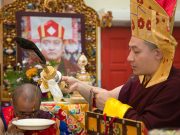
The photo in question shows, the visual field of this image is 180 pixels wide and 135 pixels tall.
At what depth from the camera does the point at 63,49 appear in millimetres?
3752

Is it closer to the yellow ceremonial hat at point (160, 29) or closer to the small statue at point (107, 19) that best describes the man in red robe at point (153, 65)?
the yellow ceremonial hat at point (160, 29)

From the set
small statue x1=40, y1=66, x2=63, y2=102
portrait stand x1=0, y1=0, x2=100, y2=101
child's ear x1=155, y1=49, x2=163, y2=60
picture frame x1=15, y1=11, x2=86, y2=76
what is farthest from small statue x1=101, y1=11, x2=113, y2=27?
child's ear x1=155, y1=49, x2=163, y2=60

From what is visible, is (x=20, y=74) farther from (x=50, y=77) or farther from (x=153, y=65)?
(x=153, y=65)

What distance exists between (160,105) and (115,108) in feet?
0.53

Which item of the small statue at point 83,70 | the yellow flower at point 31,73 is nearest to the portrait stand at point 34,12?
the small statue at point 83,70

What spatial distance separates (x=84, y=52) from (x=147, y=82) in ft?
8.07

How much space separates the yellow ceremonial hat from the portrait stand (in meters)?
2.47

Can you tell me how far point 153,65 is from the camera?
49.8 inches

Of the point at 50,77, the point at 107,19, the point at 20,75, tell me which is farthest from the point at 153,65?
the point at 107,19

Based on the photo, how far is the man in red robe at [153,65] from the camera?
1177mm

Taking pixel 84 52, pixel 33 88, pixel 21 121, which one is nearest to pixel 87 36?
pixel 84 52

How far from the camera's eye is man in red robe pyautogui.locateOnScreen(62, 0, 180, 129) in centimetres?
118

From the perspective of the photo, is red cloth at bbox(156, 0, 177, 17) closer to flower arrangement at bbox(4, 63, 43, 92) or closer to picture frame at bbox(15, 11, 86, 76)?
flower arrangement at bbox(4, 63, 43, 92)

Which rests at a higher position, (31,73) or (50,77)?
(50,77)
